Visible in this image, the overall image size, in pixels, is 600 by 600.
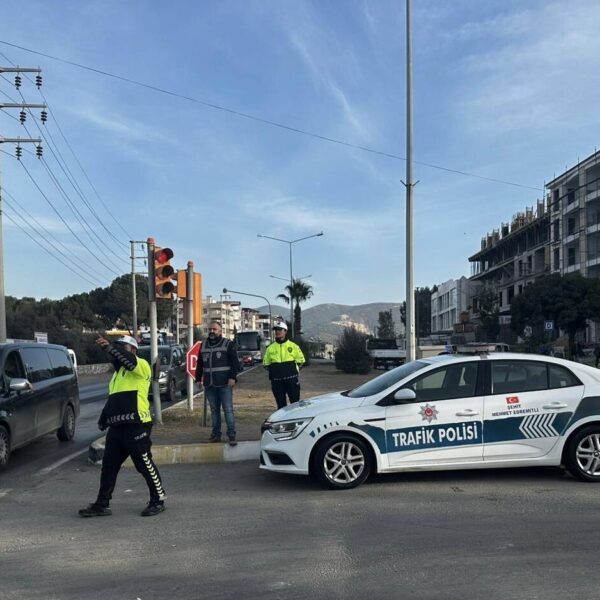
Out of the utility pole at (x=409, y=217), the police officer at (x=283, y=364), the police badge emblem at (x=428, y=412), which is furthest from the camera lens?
the utility pole at (x=409, y=217)

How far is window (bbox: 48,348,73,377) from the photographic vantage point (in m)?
10.6

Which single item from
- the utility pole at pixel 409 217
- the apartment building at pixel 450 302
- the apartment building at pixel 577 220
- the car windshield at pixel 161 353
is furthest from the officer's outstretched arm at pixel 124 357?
the apartment building at pixel 450 302

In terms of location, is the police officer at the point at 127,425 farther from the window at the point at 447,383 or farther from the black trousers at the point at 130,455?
the window at the point at 447,383

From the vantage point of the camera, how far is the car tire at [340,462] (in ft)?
22.5

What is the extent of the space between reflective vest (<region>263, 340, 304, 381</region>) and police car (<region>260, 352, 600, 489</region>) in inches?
114

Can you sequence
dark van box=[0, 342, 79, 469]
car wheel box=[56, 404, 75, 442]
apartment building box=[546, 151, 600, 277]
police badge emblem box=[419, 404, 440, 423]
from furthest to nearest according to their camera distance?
1. apartment building box=[546, 151, 600, 277]
2. car wheel box=[56, 404, 75, 442]
3. dark van box=[0, 342, 79, 469]
4. police badge emblem box=[419, 404, 440, 423]

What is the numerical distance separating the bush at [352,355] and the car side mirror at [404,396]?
28.8 meters

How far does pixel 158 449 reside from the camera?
866cm

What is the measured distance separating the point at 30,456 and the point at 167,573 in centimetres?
612

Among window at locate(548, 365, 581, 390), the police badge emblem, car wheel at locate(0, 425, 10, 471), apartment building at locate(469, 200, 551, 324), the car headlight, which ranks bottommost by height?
car wheel at locate(0, 425, 10, 471)

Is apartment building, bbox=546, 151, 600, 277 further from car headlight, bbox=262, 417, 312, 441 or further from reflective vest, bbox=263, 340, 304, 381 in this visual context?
car headlight, bbox=262, 417, 312, 441

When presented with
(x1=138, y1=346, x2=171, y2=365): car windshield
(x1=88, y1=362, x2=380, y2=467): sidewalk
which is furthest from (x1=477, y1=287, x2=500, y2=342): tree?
(x1=88, y1=362, x2=380, y2=467): sidewalk

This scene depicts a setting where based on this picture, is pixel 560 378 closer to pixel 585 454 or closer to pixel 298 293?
pixel 585 454

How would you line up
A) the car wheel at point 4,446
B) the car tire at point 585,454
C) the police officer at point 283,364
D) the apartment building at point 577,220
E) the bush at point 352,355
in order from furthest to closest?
the apartment building at point 577,220
the bush at point 352,355
the police officer at point 283,364
the car wheel at point 4,446
the car tire at point 585,454
